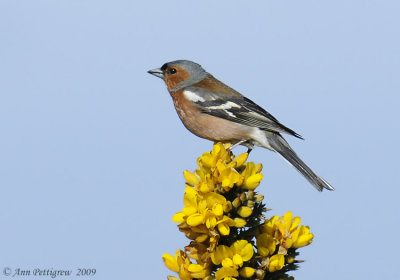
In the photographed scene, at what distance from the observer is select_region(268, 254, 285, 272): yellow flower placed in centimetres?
363

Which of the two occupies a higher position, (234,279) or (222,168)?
(222,168)

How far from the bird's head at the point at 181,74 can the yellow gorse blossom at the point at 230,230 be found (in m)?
4.73

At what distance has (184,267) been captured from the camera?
3.80m

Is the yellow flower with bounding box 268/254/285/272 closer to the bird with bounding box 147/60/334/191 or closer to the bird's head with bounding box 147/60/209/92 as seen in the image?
the bird with bounding box 147/60/334/191

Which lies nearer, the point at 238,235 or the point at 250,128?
the point at 238,235

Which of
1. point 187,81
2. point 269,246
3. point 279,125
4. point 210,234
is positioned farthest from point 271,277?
point 187,81

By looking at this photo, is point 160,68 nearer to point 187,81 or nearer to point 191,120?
point 187,81

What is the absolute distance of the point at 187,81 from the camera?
8.66 meters

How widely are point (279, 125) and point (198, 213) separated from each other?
3.98 metres

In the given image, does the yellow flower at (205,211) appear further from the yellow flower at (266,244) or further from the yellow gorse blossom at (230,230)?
the yellow flower at (266,244)

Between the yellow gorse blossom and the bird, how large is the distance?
309 centimetres

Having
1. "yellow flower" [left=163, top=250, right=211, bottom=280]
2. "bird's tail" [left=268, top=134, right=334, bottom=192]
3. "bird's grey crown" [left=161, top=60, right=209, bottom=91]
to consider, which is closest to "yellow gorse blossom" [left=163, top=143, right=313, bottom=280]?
"yellow flower" [left=163, top=250, right=211, bottom=280]

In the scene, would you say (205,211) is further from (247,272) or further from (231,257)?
(247,272)

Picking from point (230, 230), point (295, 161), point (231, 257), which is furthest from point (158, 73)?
point (231, 257)
